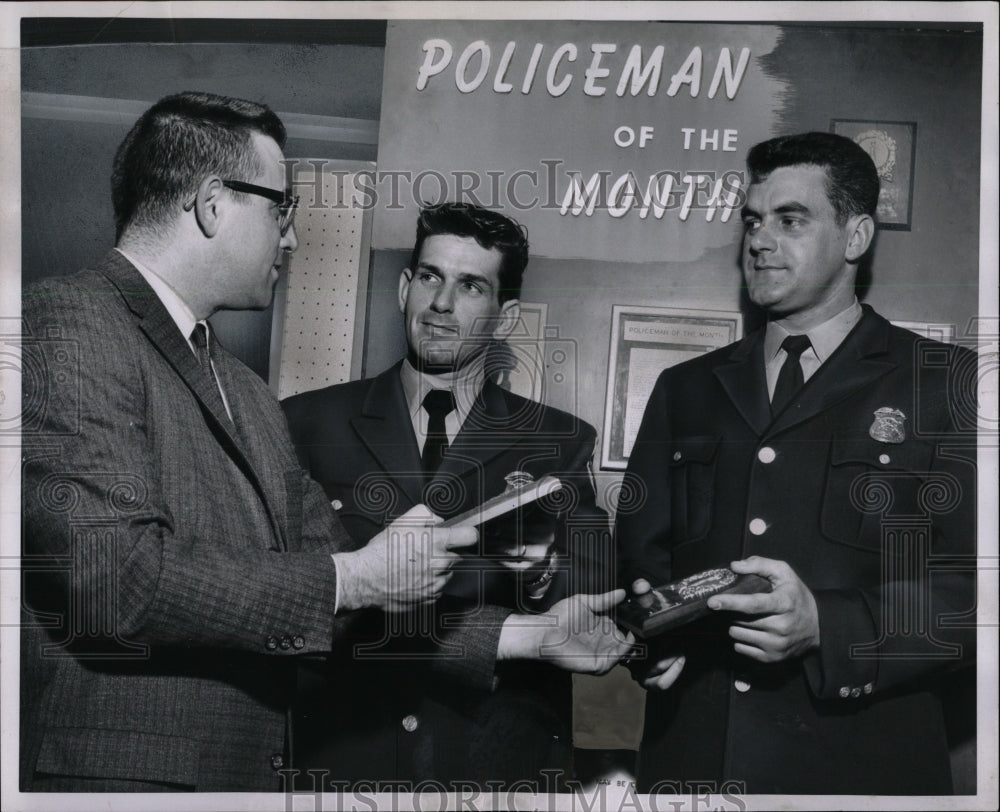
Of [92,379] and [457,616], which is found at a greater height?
[92,379]

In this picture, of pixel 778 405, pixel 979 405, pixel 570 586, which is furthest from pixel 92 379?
pixel 979 405

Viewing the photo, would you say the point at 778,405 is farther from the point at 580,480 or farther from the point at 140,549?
the point at 140,549

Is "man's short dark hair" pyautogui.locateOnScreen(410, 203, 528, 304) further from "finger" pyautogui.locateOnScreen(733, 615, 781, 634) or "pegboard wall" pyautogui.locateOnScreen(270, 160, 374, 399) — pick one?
"finger" pyautogui.locateOnScreen(733, 615, 781, 634)

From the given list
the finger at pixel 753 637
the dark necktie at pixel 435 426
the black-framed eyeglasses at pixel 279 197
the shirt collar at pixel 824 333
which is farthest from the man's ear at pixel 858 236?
the black-framed eyeglasses at pixel 279 197

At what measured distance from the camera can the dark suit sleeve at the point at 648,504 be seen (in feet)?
11.3

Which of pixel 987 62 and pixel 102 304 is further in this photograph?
pixel 987 62

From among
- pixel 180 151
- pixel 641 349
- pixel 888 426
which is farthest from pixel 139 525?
pixel 888 426

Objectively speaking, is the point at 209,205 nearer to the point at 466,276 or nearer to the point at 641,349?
the point at 466,276

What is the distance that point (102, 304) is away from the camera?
3.09 meters

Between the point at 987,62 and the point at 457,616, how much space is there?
99.0 inches

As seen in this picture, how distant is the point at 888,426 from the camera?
344 cm

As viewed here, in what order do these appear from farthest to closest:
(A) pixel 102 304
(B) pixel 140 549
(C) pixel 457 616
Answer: (C) pixel 457 616 < (A) pixel 102 304 < (B) pixel 140 549

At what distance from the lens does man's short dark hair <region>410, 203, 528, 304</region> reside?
3490mm

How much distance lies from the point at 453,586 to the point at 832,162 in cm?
182
